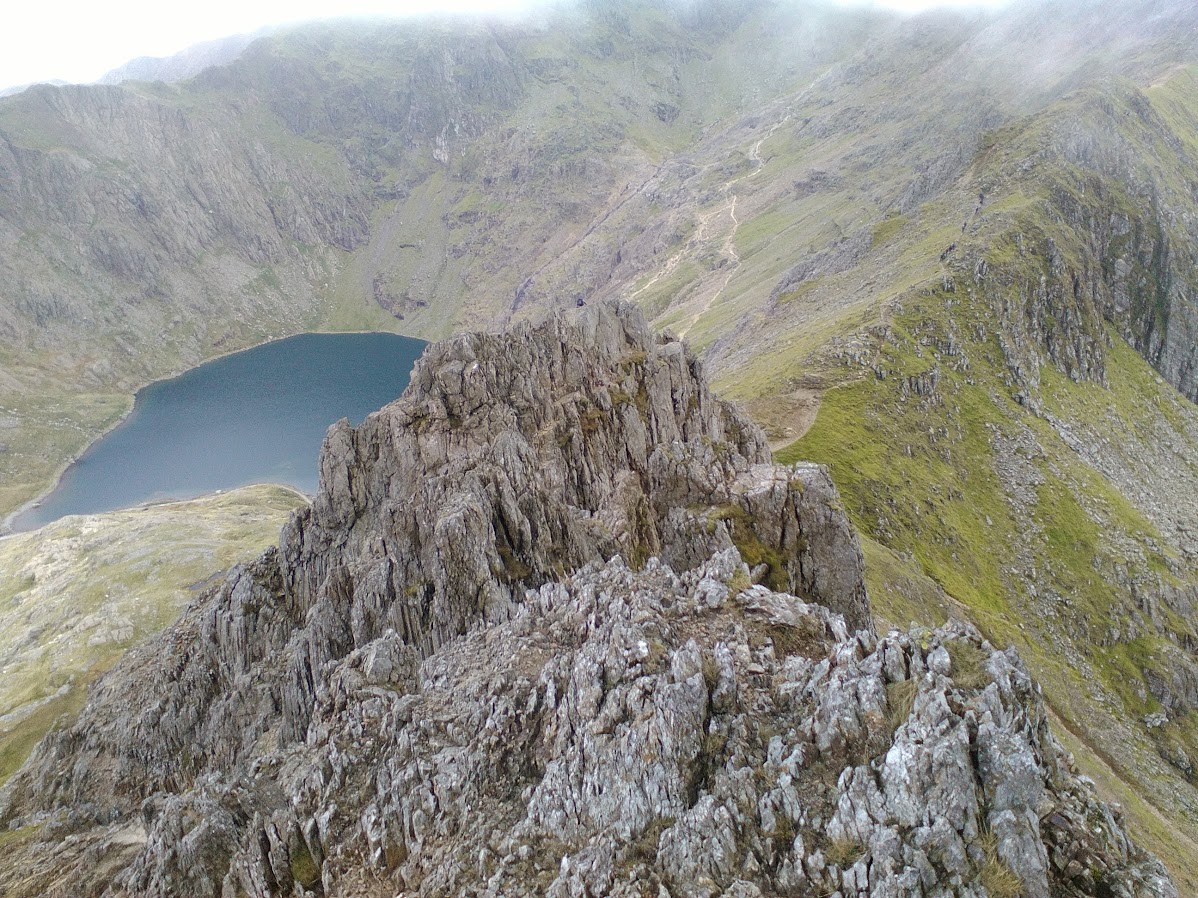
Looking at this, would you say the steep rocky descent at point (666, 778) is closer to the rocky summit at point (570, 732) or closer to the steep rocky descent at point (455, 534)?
the rocky summit at point (570, 732)

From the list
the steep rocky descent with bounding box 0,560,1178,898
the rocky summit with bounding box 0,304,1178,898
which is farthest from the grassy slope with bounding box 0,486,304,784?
the steep rocky descent with bounding box 0,560,1178,898

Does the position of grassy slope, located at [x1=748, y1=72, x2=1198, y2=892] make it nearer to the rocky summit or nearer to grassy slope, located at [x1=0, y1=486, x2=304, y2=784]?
the rocky summit

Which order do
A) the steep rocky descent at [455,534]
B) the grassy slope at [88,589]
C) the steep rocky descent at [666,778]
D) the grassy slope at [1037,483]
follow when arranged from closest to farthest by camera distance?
1. the steep rocky descent at [666,778]
2. the steep rocky descent at [455,534]
3. the grassy slope at [1037,483]
4. the grassy slope at [88,589]

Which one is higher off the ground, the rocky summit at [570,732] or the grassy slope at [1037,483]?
the rocky summit at [570,732]

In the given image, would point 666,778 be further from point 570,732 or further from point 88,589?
point 88,589

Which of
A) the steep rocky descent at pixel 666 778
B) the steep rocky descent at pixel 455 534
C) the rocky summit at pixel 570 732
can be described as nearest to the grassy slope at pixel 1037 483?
the steep rocky descent at pixel 455 534

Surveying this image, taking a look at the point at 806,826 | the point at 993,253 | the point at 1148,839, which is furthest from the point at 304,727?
the point at 993,253

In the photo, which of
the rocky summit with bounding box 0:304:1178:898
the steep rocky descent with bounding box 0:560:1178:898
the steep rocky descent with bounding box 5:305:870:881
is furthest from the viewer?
the steep rocky descent with bounding box 5:305:870:881

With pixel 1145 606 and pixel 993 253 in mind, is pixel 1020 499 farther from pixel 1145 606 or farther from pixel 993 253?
pixel 993 253
